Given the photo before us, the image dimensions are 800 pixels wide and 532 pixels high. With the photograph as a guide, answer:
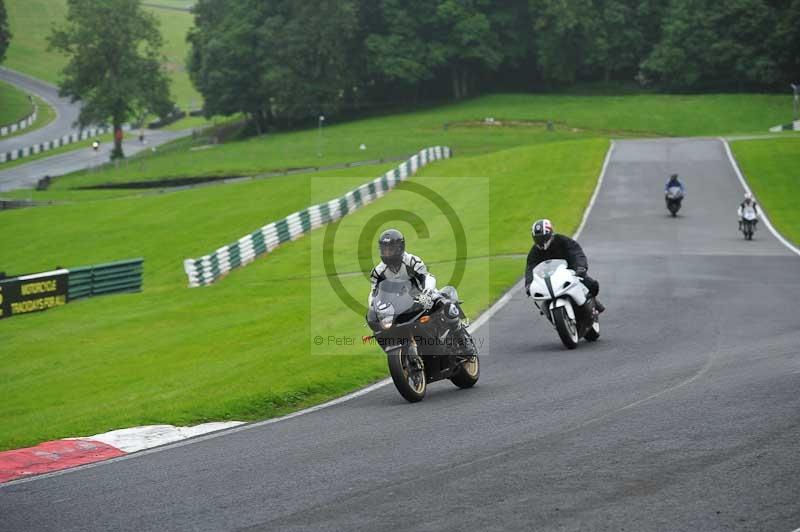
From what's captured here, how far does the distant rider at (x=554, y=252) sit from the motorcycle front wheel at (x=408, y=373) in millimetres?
4342

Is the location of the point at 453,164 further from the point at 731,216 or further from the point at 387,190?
the point at 731,216

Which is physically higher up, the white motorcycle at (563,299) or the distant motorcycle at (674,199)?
the white motorcycle at (563,299)

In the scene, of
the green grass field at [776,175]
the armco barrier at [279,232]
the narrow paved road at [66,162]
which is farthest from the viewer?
the narrow paved road at [66,162]

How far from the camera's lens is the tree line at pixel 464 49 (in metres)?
101

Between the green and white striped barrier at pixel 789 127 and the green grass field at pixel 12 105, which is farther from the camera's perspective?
the green grass field at pixel 12 105

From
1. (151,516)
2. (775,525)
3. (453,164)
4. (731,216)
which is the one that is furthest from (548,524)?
(453,164)

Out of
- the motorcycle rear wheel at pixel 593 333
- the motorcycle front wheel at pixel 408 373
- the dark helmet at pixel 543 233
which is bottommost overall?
the motorcycle rear wheel at pixel 593 333

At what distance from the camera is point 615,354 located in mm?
15992

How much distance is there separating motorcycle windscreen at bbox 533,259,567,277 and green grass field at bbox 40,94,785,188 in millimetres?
58493

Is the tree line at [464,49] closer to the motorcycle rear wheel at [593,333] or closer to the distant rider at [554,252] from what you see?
the motorcycle rear wheel at [593,333]

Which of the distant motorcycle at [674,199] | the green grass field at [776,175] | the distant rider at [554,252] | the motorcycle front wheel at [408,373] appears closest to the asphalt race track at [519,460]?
the motorcycle front wheel at [408,373]

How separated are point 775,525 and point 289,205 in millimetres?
47026

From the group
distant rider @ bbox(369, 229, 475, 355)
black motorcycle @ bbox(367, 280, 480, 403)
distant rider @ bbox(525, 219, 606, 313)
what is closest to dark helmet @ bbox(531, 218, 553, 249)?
distant rider @ bbox(525, 219, 606, 313)

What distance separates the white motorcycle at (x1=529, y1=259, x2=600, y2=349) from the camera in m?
16.5
